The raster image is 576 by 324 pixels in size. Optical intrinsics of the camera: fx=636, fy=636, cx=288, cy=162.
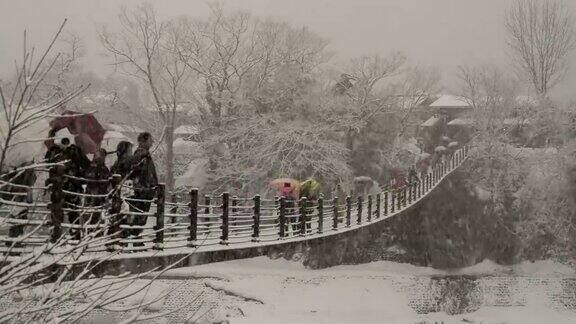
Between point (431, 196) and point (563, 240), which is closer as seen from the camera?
point (563, 240)

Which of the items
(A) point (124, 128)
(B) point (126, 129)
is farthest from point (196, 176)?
(A) point (124, 128)

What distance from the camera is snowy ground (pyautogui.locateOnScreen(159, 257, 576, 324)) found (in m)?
20.6

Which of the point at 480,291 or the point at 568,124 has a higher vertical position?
the point at 568,124

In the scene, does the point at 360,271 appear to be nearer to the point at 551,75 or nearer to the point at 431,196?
the point at 431,196

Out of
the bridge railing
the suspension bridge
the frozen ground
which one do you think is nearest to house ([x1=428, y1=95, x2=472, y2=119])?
the frozen ground

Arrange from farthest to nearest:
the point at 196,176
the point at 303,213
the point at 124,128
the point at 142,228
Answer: the point at 124,128 < the point at 196,176 < the point at 303,213 < the point at 142,228

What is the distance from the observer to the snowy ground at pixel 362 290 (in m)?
20.6

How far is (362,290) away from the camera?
23406mm

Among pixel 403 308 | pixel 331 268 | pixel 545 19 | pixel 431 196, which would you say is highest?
pixel 545 19

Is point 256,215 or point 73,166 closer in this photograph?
point 73,166

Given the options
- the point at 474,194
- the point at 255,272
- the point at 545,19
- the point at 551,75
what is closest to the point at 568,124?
the point at 474,194

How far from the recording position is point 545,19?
42250 mm

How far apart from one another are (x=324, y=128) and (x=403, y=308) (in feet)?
30.5

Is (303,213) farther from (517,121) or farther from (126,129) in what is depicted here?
(517,121)
